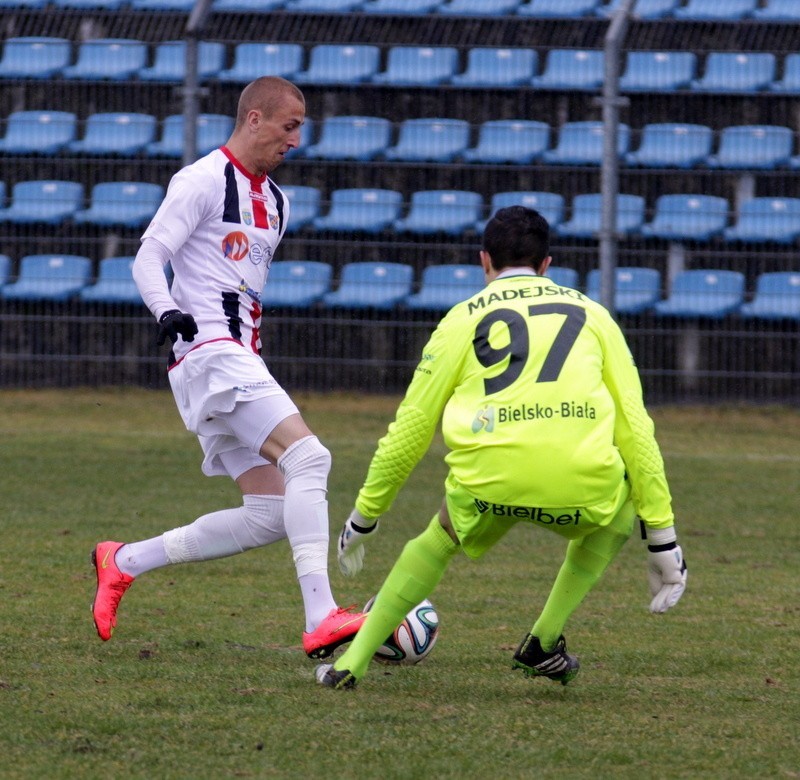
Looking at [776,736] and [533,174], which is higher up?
[533,174]

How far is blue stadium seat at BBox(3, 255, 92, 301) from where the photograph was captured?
1330 cm

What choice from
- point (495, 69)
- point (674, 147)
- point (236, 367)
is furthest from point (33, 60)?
point (236, 367)

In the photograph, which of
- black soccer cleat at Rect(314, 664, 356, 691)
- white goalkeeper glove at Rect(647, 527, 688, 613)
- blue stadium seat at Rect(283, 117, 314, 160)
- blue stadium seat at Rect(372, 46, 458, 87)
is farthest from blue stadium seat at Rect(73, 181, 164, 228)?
white goalkeeper glove at Rect(647, 527, 688, 613)

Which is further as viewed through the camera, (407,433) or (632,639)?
(632,639)

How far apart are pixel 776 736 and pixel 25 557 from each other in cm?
428

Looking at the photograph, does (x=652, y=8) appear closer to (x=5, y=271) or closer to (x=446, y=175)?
(x=446, y=175)

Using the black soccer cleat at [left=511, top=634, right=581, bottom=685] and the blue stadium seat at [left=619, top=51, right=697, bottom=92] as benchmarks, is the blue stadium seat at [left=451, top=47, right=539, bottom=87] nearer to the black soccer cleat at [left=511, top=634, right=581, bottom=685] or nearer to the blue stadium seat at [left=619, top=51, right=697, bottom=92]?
the blue stadium seat at [left=619, top=51, right=697, bottom=92]

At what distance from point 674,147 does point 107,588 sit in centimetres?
928

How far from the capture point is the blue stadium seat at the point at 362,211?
1331 centimetres

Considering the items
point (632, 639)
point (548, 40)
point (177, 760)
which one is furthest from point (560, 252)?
point (177, 760)

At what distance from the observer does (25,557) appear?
7.26m

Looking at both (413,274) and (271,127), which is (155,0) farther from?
(271,127)

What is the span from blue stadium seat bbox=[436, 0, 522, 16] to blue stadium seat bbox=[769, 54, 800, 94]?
2.73 meters

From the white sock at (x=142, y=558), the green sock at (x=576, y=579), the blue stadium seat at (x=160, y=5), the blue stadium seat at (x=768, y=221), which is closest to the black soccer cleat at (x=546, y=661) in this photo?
the green sock at (x=576, y=579)
